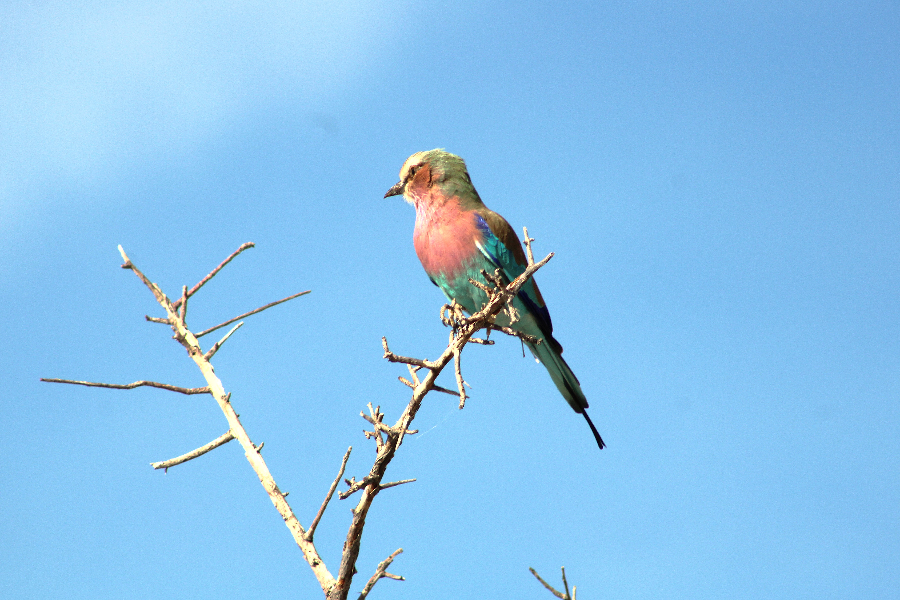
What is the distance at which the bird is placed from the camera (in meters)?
6.28

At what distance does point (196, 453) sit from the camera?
331 centimetres

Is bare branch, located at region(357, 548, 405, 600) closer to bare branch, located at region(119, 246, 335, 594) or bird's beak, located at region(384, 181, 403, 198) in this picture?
bare branch, located at region(119, 246, 335, 594)

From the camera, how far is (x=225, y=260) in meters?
3.50

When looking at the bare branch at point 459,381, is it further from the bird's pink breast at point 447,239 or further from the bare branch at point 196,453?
the bird's pink breast at point 447,239

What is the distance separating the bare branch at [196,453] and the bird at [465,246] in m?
3.08

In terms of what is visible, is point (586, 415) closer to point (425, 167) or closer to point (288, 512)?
point (425, 167)

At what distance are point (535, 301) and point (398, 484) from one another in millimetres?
3793

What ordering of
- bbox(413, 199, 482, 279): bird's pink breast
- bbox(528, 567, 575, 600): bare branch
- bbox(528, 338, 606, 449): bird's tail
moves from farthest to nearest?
bbox(528, 338, 606, 449): bird's tail, bbox(413, 199, 482, 279): bird's pink breast, bbox(528, 567, 575, 600): bare branch

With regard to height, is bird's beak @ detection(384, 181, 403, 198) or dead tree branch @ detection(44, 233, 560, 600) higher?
bird's beak @ detection(384, 181, 403, 198)

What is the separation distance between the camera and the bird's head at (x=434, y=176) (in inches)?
262

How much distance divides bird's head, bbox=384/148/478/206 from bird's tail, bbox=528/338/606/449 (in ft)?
5.02

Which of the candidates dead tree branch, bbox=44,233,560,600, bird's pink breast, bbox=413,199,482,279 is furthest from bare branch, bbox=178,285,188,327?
bird's pink breast, bbox=413,199,482,279

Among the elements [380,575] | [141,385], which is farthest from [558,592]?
[141,385]

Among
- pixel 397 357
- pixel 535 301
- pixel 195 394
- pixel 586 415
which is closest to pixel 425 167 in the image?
pixel 535 301
